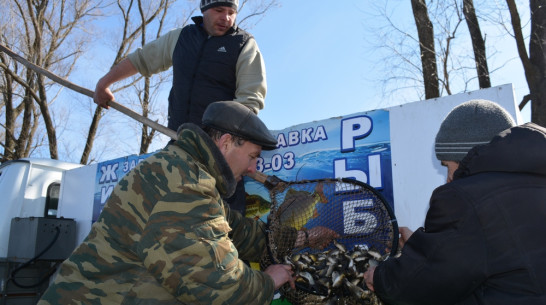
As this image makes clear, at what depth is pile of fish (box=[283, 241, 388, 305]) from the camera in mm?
2256

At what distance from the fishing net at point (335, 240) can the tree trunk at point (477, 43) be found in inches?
332

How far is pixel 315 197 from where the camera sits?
284 cm

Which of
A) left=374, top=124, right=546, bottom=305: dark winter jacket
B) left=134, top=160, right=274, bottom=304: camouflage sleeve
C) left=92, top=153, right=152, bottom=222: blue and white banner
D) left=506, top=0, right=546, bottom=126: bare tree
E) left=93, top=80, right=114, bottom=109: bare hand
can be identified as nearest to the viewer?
left=374, top=124, right=546, bottom=305: dark winter jacket

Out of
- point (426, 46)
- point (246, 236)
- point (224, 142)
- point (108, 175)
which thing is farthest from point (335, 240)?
point (426, 46)

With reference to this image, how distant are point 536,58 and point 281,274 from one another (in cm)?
822

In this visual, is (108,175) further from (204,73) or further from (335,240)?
(335,240)

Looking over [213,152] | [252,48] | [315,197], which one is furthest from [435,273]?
[252,48]

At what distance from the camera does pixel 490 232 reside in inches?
60.4

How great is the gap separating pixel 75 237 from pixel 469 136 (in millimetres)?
6613

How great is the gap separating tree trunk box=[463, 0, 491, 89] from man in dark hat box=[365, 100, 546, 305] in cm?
918

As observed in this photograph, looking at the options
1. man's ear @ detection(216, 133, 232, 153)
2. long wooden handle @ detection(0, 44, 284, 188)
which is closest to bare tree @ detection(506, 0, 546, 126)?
long wooden handle @ detection(0, 44, 284, 188)

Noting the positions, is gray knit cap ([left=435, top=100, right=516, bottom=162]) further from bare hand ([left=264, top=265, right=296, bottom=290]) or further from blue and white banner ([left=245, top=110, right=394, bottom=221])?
blue and white banner ([left=245, top=110, right=394, bottom=221])

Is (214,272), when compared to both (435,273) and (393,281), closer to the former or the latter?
(393,281)

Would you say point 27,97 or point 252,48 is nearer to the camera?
point 252,48
